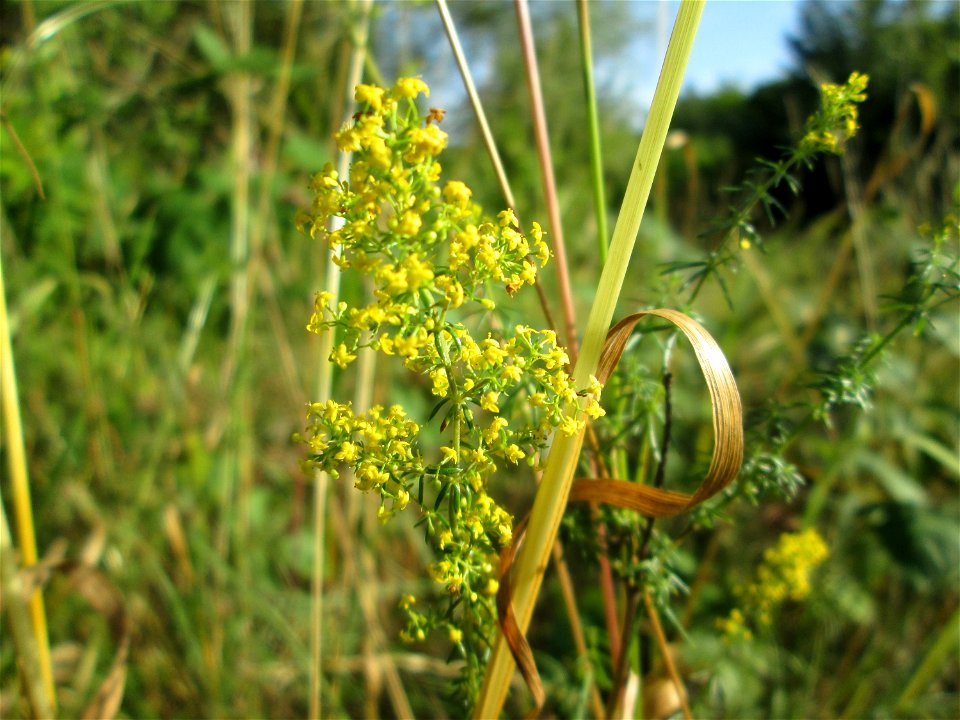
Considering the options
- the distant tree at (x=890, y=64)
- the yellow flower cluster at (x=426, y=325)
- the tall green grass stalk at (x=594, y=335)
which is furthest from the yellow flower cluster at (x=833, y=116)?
the distant tree at (x=890, y=64)

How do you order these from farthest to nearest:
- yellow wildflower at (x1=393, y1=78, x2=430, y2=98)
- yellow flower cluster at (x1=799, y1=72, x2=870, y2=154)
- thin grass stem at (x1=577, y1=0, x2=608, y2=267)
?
thin grass stem at (x1=577, y1=0, x2=608, y2=267), yellow flower cluster at (x1=799, y1=72, x2=870, y2=154), yellow wildflower at (x1=393, y1=78, x2=430, y2=98)

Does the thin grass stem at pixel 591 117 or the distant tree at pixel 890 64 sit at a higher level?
the distant tree at pixel 890 64

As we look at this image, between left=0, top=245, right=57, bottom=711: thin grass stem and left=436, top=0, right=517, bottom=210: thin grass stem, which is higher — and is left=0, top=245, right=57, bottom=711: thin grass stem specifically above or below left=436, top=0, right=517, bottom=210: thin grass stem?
below

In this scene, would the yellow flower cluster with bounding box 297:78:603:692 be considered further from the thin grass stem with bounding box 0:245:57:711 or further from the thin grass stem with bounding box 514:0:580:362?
the thin grass stem with bounding box 0:245:57:711

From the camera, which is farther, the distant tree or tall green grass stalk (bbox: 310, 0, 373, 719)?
the distant tree

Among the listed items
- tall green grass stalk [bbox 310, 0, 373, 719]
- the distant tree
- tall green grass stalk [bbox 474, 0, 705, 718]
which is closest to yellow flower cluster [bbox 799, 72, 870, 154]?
tall green grass stalk [bbox 474, 0, 705, 718]

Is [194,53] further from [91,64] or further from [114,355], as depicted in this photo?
[114,355]

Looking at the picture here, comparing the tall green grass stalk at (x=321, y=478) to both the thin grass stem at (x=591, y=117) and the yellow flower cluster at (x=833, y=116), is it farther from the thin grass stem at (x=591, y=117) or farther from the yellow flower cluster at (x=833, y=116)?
the yellow flower cluster at (x=833, y=116)

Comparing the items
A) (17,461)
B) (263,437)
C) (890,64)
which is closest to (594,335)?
(17,461)
